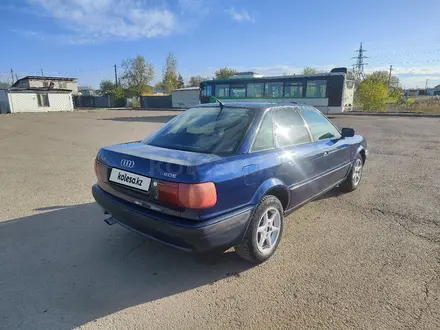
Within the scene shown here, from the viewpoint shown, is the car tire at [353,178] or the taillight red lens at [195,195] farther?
the car tire at [353,178]

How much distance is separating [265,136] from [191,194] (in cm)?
120

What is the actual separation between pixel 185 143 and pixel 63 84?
57242 mm

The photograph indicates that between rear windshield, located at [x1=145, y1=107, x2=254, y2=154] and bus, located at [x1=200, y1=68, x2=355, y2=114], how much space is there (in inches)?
603

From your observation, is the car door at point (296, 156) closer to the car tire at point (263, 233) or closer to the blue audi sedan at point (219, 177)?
the blue audi sedan at point (219, 177)

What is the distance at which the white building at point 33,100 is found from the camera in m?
32.8

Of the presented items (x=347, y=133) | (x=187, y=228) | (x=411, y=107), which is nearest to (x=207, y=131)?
(x=187, y=228)

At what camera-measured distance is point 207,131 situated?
10.2 ft

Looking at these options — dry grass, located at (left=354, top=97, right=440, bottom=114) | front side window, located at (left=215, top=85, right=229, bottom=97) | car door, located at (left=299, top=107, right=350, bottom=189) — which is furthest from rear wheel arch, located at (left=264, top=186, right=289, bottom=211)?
dry grass, located at (left=354, top=97, right=440, bottom=114)

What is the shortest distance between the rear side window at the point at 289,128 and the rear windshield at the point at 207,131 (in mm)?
406

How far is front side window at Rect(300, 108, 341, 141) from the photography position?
383 centimetres

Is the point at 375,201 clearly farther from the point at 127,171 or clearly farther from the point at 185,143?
the point at 127,171

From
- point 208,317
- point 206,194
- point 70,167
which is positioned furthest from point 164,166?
point 70,167

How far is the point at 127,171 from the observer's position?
8.74 ft

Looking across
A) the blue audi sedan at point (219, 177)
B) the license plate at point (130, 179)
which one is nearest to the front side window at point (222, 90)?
the blue audi sedan at point (219, 177)
